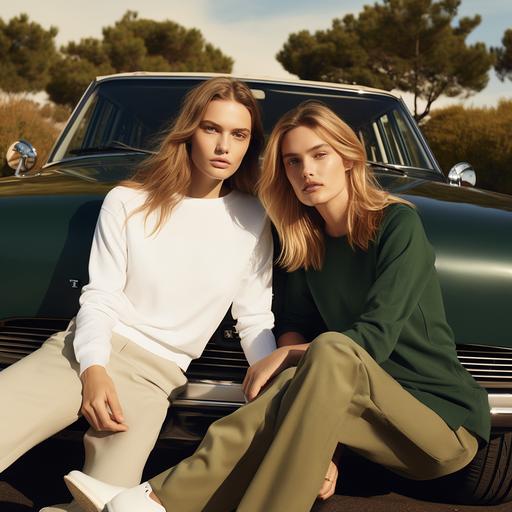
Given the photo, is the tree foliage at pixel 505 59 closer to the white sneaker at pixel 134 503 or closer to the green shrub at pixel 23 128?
the green shrub at pixel 23 128

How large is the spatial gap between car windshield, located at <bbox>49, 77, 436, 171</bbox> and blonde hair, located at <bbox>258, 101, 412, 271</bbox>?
4.74 feet

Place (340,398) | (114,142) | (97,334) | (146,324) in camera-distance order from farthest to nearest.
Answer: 1. (114,142)
2. (146,324)
3. (97,334)
4. (340,398)

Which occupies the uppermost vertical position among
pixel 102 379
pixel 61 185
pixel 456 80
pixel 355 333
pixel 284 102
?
pixel 456 80

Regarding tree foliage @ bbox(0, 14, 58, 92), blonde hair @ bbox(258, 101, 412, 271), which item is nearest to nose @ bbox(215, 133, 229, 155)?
blonde hair @ bbox(258, 101, 412, 271)

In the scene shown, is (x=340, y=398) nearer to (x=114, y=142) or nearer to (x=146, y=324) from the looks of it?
(x=146, y=324)

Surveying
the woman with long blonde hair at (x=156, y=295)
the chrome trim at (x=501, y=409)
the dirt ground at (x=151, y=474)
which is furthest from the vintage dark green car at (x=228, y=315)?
the dirt ground at (x=151, y=474)

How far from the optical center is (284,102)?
450 centimetres

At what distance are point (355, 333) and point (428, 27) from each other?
3176 centimetres

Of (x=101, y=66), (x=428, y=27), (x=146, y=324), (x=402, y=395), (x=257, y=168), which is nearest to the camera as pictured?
(x=402, y=395)

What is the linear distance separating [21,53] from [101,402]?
38605mm

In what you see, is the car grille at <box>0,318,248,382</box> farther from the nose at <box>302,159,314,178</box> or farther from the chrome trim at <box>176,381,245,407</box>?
the nose at <box>302,159,314,178</box>

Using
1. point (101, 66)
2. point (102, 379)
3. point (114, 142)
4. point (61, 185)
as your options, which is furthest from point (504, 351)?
point (101, 66)

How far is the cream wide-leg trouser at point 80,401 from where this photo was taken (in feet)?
8.57

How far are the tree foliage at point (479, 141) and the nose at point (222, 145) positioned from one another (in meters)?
18.5
